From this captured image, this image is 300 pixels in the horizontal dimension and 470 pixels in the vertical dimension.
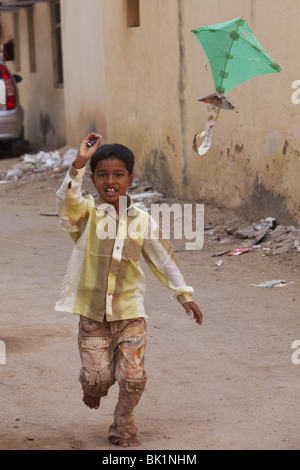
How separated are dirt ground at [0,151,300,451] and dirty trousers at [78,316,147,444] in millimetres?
179

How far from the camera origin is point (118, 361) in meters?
4.03

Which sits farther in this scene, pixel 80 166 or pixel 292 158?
pixel 292 158

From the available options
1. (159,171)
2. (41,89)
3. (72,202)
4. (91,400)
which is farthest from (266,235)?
(41,89)

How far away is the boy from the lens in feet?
13.0

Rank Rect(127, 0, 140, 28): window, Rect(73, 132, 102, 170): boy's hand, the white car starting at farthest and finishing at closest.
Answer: the white car → Rect(127, 0, 140, 28): window → Rect(73, 132, 102, 170): boy's hand

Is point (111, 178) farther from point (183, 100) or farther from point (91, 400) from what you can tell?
point (183, 100)

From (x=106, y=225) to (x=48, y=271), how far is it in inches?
159

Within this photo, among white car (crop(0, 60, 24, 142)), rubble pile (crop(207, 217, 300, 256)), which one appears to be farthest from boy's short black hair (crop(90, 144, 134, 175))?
white car (crop(0, 60, 24, 142))

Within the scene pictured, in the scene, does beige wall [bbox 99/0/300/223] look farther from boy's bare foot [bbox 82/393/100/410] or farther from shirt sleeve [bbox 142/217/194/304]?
boy's bare foot [bbox 82/393/100/410]

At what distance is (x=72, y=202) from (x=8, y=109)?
36.9ft

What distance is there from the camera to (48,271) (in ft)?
26.3

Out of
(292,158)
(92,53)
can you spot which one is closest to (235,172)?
(292,158)
